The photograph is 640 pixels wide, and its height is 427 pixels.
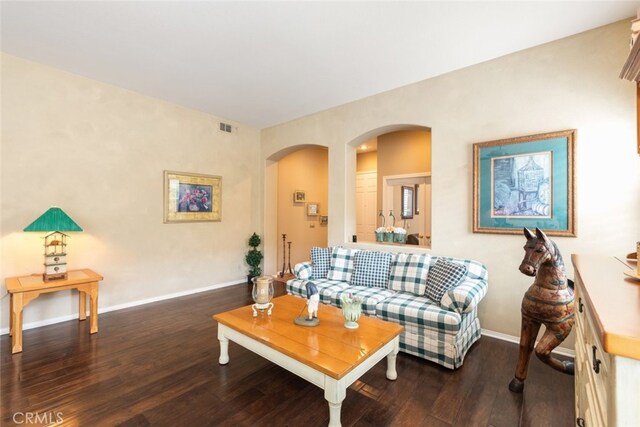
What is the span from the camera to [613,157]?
8.37ft

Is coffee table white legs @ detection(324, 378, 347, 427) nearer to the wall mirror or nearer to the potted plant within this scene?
the potted plant

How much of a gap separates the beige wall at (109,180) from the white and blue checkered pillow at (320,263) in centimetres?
215

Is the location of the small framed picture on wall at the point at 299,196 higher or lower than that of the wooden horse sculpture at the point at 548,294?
higher

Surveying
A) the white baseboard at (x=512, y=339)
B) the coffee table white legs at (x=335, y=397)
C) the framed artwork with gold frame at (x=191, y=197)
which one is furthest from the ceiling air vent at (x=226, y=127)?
the white baseboard at (x=512, y=339)

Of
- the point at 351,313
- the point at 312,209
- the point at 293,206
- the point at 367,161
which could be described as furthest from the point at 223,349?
the point at 367,161

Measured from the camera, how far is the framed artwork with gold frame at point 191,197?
4.48m

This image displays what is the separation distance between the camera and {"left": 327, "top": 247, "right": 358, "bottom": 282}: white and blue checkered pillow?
12.2ft

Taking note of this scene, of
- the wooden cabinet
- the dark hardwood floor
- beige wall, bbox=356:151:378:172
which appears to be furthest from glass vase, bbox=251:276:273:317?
beige wall, bbox=356:151:378:172

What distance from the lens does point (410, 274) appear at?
3.21 m

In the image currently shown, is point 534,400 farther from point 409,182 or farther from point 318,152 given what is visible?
point 318,152

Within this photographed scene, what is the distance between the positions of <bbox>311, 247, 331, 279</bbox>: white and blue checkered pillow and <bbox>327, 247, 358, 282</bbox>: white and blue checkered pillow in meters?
0.07

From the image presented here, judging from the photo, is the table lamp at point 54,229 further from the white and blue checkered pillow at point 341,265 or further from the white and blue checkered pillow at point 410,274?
the white and blue checkered pillow at point 410,274

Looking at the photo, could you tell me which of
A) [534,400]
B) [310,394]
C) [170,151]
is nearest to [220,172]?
[170,151]

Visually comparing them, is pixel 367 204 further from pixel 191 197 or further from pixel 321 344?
pixel 321 344
